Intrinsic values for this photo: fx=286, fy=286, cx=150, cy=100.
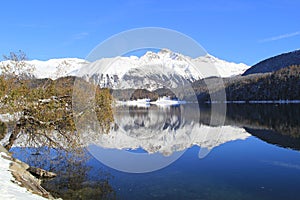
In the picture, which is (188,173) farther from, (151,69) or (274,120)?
(274,120)

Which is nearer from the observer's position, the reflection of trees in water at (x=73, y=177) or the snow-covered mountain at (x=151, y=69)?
the reflection of trees in water at (x=73, y=177)

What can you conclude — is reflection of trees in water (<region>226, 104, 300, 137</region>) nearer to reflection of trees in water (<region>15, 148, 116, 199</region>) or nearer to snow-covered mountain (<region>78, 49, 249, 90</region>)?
snow-covered mountain (<region>78, 49, 249, 90</region>)

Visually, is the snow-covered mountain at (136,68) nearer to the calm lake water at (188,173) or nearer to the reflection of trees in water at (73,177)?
the reflection of trees in water at (73,177)

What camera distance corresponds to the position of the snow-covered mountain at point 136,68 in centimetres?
1597

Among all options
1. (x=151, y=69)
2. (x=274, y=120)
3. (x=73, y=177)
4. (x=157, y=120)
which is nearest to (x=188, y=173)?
(x=73, y=177)

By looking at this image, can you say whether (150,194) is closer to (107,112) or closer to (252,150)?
(107,112)

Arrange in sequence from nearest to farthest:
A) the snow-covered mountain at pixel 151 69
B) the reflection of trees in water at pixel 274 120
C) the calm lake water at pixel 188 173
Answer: the calm lake water at pixel 188 173 → the snow-covered mountain at pixel 151 69 → the reflection of trees in water at pixel 274 120

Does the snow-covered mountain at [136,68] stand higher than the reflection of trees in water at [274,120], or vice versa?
the snow-covered mountain at [136,68]

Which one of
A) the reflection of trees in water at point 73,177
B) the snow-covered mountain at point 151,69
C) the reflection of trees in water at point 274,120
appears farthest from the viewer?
the reflection of trees in water at point 274,120

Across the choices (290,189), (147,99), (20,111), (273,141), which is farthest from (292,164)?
(147,99)

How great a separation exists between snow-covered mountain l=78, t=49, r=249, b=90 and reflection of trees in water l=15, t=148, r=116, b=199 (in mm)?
5552

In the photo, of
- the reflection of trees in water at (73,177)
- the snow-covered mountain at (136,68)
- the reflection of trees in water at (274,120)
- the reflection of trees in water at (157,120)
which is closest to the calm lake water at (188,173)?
the reflection of trees in water at (73,177)

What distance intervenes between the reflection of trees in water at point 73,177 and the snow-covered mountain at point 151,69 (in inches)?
219

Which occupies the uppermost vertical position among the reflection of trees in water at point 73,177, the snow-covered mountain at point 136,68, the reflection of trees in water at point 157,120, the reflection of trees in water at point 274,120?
the snow-covered mountain at point 136,68
